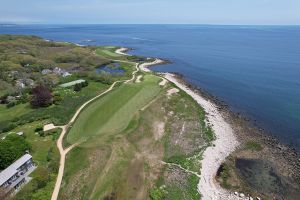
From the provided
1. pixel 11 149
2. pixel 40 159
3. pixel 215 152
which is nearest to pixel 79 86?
pixel 40 159

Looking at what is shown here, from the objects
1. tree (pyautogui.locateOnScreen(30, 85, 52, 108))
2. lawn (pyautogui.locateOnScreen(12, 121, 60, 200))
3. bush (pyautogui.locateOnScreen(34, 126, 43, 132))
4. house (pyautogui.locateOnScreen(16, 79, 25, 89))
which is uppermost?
tree (pyautogui.locateOnScreen(30, 85, 52, 108))

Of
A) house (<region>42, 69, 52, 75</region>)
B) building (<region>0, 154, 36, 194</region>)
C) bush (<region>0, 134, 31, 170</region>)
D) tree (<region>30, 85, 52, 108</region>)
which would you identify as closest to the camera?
building (<region>0, 154, 36, 194</region>)

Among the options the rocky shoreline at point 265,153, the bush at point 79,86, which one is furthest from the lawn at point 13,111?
the rocky shoreline at point 265,153

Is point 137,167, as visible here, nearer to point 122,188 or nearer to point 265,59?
point 122,188

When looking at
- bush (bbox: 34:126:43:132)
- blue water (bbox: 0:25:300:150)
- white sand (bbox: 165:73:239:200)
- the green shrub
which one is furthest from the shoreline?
bush (bbox: 34:126:43:132)

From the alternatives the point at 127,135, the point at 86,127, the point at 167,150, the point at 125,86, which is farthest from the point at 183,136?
the point at 125,86

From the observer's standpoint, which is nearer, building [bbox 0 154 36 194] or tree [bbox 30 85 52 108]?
building [bbox 0 154 36 194]

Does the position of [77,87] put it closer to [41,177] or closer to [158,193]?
[41,177]

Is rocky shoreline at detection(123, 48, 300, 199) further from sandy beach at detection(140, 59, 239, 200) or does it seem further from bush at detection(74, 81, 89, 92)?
bush at detection(74, 81, 89, 92)
